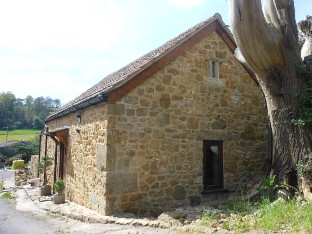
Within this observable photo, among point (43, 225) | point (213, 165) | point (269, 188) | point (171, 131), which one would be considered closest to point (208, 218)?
point (269, 188)

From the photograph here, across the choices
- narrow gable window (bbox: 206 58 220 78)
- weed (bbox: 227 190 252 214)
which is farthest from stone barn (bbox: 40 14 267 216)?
weed (bbox: 227 190 252 214)

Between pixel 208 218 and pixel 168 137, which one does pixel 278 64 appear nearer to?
pixel 168 137

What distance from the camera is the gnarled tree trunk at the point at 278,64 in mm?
6695

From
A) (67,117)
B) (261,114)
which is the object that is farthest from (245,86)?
(67,117)

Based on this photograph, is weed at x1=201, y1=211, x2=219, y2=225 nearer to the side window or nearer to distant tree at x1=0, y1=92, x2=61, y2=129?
the side window

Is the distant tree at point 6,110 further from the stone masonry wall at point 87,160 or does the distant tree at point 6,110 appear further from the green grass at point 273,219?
the green grass at point 273,219

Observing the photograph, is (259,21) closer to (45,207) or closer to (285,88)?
(285,88)

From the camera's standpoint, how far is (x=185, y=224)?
595cm

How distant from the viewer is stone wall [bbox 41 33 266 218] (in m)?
7.20

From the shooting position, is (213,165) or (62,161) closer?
(213,165)

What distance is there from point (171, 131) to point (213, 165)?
6.65ft

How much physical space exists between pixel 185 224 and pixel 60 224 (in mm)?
3107

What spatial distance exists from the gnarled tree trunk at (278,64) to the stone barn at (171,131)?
74.9 inches

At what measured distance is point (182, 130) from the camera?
8.25 m
